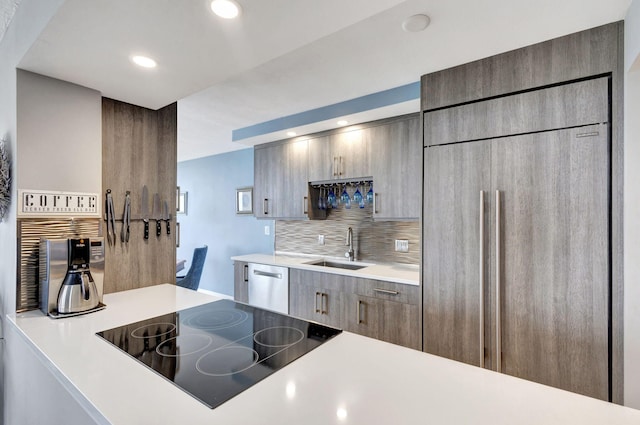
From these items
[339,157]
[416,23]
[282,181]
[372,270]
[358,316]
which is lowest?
[358,316]

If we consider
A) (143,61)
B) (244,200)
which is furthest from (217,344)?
(244,200)

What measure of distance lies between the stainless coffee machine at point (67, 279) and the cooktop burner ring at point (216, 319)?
512 mm

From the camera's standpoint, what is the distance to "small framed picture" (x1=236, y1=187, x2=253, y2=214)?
14.5 ft

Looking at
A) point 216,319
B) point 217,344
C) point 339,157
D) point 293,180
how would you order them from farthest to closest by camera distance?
point 293,180
point 339,157
point 216,319
point 217,344

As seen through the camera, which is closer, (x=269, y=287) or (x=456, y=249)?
(x=456, y=249)

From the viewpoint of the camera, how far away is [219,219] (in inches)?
194

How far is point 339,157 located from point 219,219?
274 cm

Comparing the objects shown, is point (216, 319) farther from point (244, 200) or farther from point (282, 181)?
point (244, 200)

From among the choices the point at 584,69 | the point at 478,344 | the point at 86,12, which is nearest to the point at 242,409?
the point at 86,12

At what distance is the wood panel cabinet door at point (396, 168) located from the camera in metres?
2.51

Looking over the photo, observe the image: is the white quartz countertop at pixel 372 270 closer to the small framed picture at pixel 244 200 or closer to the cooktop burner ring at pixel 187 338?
the small framed picture at pixel 244 200

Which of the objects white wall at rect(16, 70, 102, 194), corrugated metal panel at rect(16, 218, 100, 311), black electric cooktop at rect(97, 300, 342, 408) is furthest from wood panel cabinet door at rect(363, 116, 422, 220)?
corrugated metal panel at rect(16, 218, 100, 311)

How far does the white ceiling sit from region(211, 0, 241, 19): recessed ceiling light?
0.03 m

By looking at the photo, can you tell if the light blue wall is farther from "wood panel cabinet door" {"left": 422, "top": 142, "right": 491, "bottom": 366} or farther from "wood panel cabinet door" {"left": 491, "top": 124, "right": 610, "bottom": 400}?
"wood panel cabinet door" {"left": 491, "top": 124, "right": 610, "bottom": 400}
